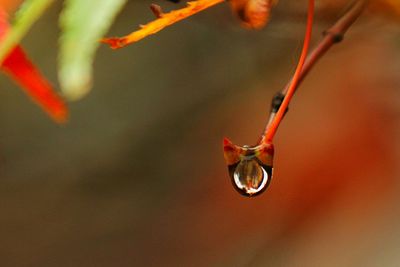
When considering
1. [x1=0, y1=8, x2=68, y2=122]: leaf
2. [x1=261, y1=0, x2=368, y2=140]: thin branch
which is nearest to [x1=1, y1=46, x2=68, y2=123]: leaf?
[x1=0, y1=8, x2=68, y2=122]: leaf

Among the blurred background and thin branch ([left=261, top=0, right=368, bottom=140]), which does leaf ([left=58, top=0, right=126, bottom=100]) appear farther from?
the blurred background

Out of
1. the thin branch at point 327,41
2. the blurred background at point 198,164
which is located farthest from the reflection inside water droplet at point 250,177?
the blurred background at point 198,164

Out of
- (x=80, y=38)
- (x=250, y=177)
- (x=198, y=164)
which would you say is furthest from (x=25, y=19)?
(x=198, y=164)

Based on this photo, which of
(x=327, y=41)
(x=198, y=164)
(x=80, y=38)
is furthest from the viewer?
(x=198, y=164)

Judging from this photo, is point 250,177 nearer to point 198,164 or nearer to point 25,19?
point 25,19

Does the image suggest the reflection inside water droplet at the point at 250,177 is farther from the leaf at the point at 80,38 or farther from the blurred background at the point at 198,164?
the blurred background at the point at 198,164
